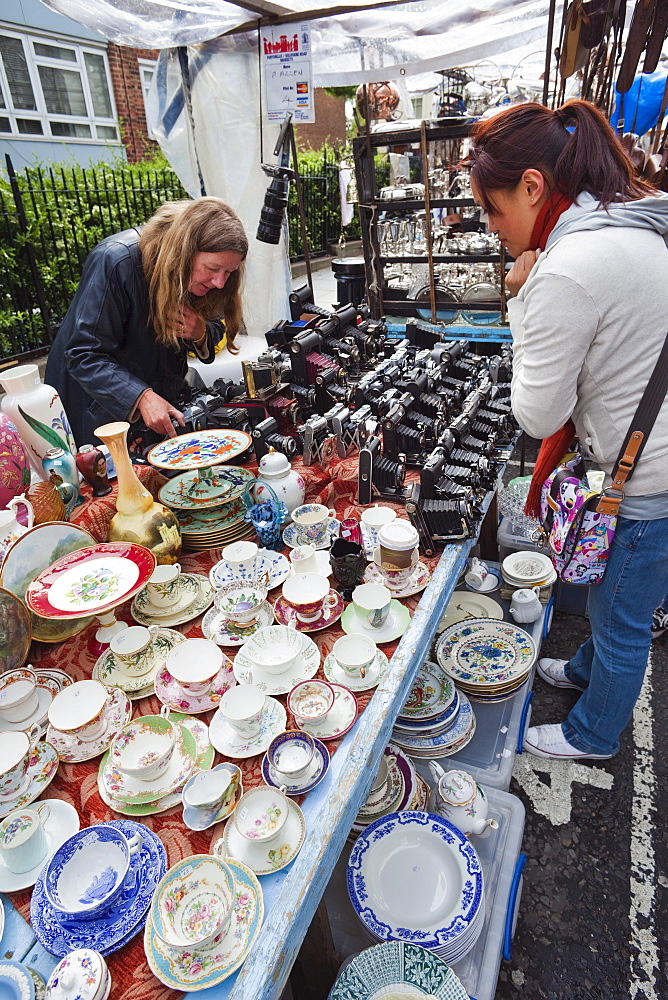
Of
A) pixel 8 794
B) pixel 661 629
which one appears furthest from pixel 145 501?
pixel 661 629

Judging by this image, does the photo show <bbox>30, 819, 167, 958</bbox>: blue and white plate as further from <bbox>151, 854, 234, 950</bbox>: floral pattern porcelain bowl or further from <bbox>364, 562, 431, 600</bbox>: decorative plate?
<bbox>364, 562, 431, 600</bbox>: decorative plate

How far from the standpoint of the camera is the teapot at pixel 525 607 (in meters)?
2.53

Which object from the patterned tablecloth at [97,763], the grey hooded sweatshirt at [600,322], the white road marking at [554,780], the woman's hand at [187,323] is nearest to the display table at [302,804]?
the patterned tablecloth at [97,763]

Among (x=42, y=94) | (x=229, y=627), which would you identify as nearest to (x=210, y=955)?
(x=229, y=627)

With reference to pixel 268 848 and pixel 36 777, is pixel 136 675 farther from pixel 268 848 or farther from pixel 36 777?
pixel 268 848

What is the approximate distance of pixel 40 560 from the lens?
154cm

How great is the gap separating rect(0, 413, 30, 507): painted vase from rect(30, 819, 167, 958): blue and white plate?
3.51ft

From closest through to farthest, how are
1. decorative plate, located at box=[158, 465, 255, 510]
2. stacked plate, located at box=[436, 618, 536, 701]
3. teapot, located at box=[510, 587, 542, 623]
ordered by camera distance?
decorative plate, located at box=[158, 465, 255, 510], stacked plate, located at box=[436, 618, 536, 701], teapot, located at box=[510, 587, 542, 623]

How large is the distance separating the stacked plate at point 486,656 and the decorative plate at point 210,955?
130 cm

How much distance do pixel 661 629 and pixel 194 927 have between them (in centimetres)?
278

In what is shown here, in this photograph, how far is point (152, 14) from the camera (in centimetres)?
368

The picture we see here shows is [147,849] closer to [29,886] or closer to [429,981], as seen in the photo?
[29,886]

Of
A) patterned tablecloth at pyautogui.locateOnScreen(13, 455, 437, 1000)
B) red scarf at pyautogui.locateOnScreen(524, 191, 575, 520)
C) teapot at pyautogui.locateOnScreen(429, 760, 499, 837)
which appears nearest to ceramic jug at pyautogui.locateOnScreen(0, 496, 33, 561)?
patterned tablecloth at pyautogui.locateOnScreen(13, 455, 437, 1000)

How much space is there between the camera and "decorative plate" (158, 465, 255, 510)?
189 centimetres
